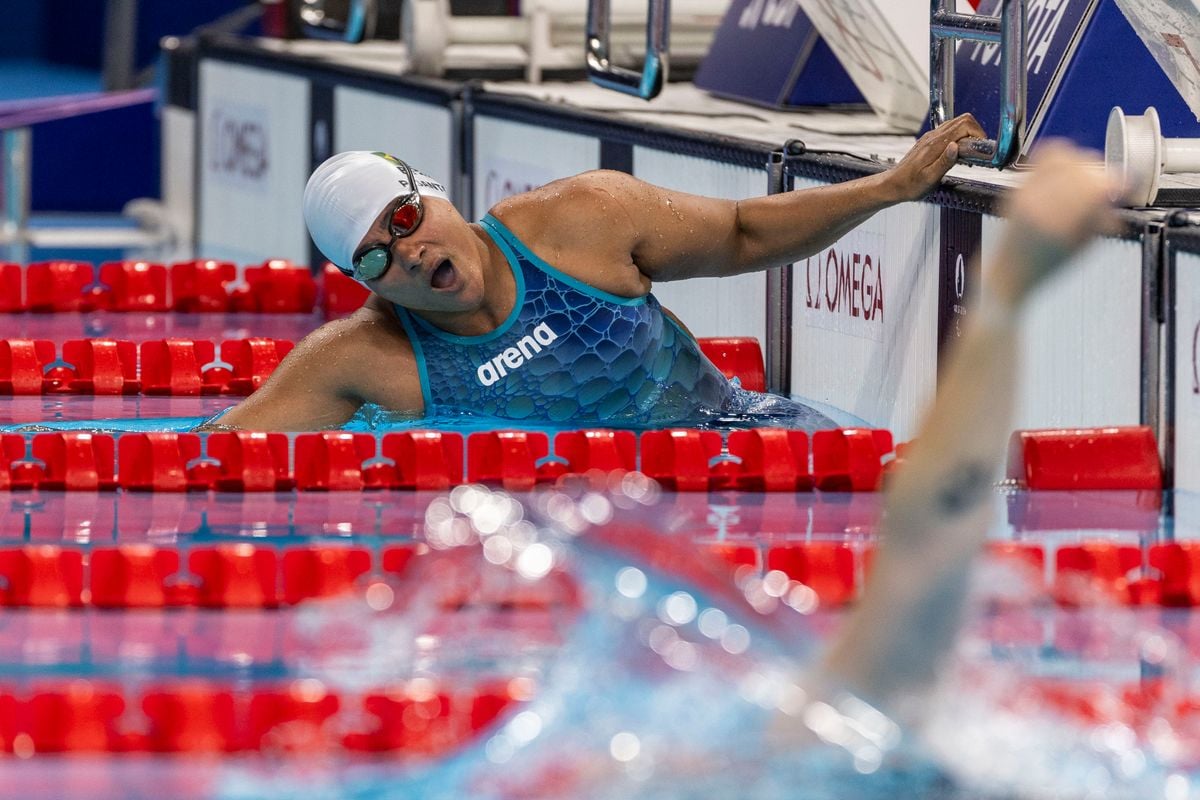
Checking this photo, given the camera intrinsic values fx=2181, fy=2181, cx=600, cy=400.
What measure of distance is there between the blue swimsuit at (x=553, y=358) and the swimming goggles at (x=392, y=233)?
10.1 inches

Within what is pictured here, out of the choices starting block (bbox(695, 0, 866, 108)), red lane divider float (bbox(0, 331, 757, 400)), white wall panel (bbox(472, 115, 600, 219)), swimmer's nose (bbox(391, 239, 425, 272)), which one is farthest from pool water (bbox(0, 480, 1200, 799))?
starting block (bbox(695, 0, 866, 108))

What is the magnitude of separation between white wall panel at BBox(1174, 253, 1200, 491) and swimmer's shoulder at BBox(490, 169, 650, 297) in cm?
104

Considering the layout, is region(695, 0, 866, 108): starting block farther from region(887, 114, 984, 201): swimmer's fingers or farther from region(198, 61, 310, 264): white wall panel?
region(887, 114, 984, 201): swimmer's fingers

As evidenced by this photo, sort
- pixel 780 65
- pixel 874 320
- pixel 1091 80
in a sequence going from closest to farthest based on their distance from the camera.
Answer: pixel 1091 80 < pixel 874 320 < pixel 780 65

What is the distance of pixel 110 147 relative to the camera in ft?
33.2

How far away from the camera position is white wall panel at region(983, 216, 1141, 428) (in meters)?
3.50

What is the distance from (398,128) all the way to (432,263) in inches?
132

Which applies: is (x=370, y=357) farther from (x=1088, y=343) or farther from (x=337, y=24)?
(x=337, y=24)

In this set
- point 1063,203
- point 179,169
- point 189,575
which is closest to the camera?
point 1063,203

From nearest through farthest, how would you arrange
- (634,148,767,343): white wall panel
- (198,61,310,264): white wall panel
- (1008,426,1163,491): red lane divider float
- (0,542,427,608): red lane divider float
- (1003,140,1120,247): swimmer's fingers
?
(1003,140,1120,247): swimmer's fingers → (0,542,427,608): red lane divider float → (1008,426,1163,491): red lane divider float → (634,148,767,343): white wall panel → (198,61,310,264): white wall panel

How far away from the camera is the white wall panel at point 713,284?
4918mm

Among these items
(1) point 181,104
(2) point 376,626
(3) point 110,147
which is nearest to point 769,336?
(2) point 376,626

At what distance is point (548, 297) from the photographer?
3930 millimetres

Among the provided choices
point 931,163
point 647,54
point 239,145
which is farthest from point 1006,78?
point 239,145
